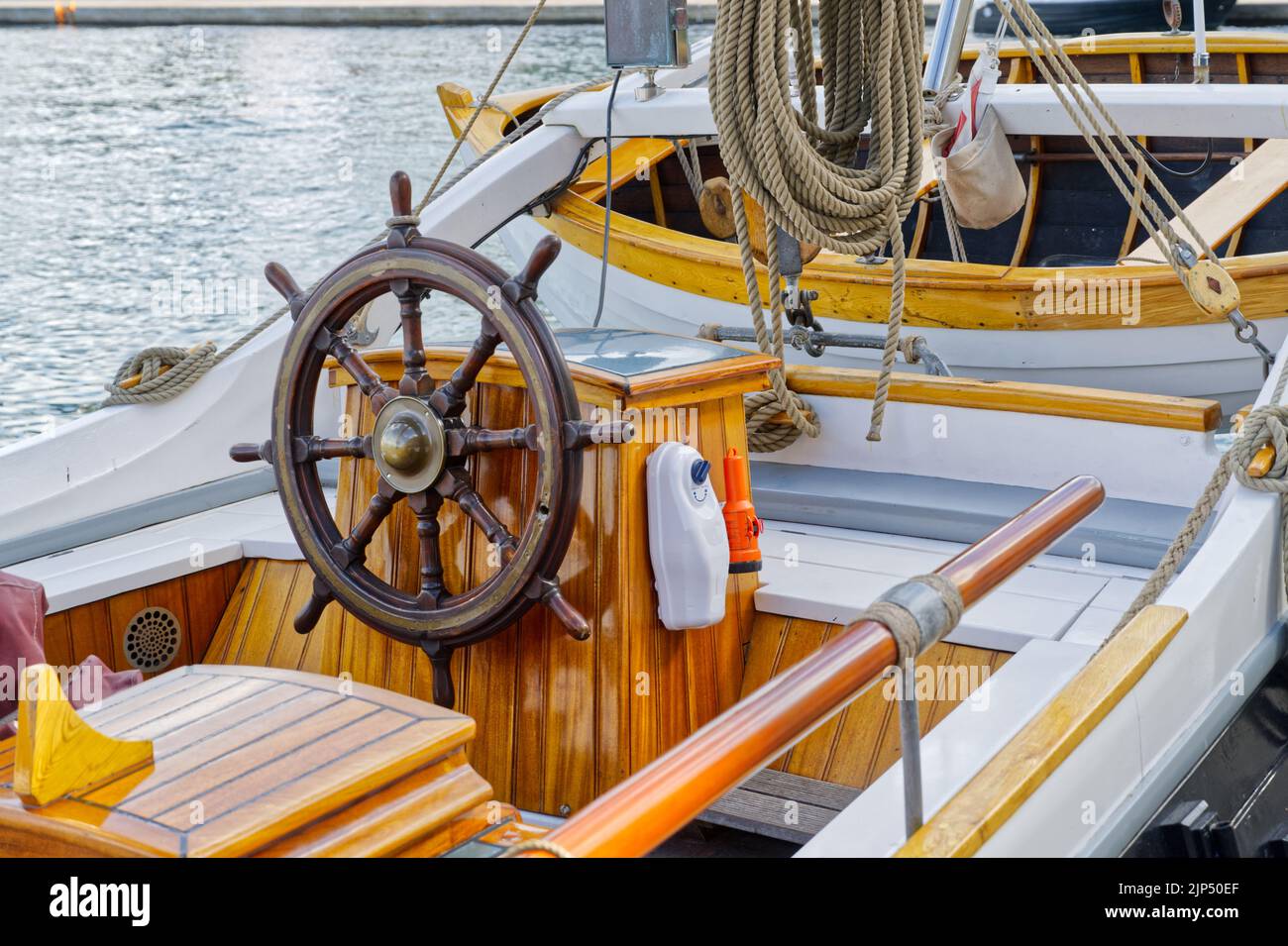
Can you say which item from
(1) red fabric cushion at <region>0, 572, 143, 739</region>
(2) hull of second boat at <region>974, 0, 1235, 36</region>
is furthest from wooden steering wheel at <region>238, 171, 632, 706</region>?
(2) hull of second boat at <region>974, 0, 1235, 36</region>

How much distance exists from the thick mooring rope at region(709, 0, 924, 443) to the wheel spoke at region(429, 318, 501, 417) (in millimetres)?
515

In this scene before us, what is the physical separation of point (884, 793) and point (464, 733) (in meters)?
0.43

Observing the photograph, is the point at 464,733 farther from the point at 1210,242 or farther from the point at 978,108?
the point at 1210,242

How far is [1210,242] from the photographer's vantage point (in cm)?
446

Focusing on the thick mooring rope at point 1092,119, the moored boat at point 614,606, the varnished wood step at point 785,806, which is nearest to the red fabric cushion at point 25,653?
the moored boat at point 614,606

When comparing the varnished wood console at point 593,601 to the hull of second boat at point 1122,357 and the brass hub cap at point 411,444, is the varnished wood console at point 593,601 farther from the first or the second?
the hull of second boat at point 1122,357

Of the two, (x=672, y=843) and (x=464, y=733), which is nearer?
(x=464, y=733)

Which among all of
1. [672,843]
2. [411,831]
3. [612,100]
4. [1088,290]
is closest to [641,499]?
[672,843]

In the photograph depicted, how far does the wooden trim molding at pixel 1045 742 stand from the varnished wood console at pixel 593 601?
2.03ft

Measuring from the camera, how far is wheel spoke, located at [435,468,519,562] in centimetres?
193

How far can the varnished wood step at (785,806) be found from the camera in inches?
80.0

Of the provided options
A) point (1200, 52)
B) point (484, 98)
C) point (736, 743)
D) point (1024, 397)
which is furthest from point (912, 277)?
point (736, 743)

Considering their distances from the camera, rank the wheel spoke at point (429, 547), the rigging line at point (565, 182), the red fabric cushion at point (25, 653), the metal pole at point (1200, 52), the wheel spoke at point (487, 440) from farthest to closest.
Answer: the metal pole at point (1200, 52) < the rigging line at point (565, 182) < the wheel spoke at point (429, 547) < the wheel spoke at point (487, 440) < the red fabric cushion at point (25, 653)
